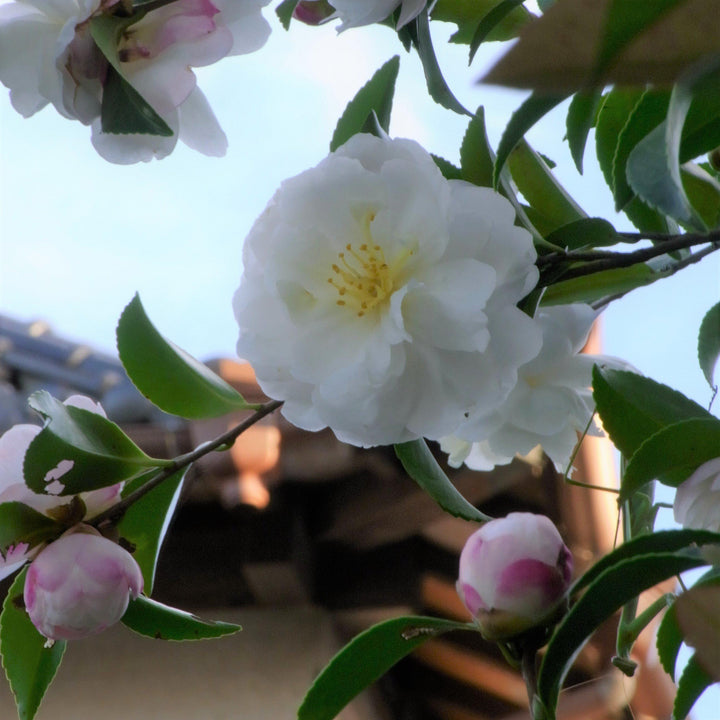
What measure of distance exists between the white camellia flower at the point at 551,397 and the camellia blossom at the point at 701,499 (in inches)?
3.8

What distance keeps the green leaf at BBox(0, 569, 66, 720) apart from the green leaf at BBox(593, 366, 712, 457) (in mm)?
306

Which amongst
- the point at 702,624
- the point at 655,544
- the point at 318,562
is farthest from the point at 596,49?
the point at 318,562

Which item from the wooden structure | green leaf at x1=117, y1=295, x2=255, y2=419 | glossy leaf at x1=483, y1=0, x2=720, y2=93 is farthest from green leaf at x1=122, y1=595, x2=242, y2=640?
the wooden structure

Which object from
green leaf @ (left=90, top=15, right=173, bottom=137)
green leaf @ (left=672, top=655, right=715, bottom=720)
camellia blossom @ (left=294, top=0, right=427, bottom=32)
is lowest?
green leaf @ (left=672, top=655, right=715, bottom=720)

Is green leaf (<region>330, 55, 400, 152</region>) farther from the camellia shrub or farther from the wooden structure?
the wooden structure

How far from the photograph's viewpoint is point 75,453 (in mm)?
529

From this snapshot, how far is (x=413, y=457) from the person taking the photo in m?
0.56

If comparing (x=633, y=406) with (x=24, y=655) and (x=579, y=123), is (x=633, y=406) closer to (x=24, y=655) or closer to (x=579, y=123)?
(x=579, y=123)

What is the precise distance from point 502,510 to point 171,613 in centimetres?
154

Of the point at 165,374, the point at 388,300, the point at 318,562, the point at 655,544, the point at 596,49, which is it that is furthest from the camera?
the point at 318,562

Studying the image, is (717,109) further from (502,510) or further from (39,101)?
(502,510)

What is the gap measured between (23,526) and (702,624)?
37 centimetres

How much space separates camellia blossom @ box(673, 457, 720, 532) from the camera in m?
0.48

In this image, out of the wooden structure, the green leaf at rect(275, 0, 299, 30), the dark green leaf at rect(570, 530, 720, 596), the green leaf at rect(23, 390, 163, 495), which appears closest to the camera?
the dark green leaf at rect(570, 530, 720, 596)
